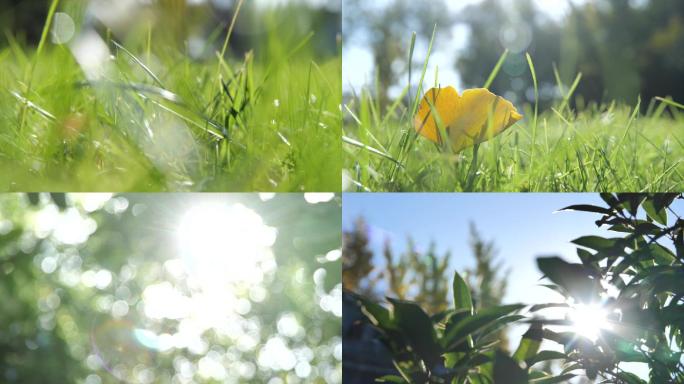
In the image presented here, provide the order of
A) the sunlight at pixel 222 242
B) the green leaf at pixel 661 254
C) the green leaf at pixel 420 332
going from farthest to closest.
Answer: the sunlight at pixel 222 242, the green leaf at pixel 661 254, the green leaf at pixel 420 332

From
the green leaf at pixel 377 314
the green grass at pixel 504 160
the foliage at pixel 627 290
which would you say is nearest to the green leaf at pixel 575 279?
the foliage at pixel 627 290

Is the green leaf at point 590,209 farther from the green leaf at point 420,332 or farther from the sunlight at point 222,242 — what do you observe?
the sunlight at point 222,242

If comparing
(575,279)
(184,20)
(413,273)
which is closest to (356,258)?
(413,273)

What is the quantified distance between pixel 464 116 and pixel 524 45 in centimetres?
73

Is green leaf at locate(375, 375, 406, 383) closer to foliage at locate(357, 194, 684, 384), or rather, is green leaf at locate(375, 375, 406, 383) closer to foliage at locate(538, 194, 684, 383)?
foliage at locate(357, 194, 684, 384)

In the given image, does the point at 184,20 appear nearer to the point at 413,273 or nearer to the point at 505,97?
the point at 505,97

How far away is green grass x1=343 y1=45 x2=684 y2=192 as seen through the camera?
2.72ft

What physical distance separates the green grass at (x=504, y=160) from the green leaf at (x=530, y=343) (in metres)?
0.18

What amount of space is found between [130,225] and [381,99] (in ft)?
1.88

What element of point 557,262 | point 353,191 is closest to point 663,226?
point 557,262

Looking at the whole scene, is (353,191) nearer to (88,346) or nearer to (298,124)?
(298,124)

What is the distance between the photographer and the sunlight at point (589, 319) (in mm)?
812

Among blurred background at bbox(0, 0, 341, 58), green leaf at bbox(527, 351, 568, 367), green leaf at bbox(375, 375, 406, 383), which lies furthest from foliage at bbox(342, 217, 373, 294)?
blurred background at bbox(0, 0, 341, 58)

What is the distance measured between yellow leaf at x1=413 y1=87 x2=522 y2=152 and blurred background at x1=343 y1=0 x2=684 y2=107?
99 millimetres
